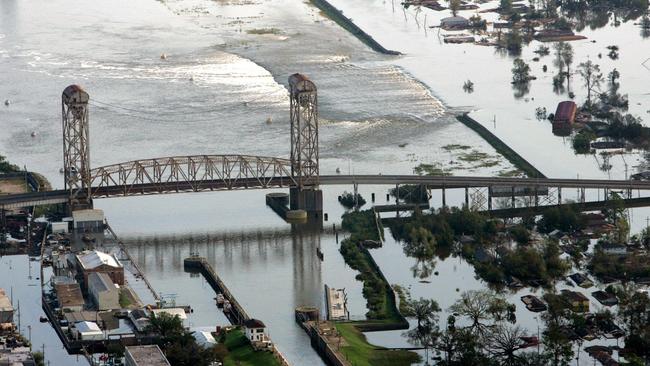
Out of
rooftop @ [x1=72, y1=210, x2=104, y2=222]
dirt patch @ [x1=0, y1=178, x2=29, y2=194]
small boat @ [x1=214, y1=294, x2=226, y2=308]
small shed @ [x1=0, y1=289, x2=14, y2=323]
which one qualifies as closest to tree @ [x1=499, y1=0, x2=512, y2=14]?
dirt patch @ [x1=0, y1=178, x2=29, y2=194]

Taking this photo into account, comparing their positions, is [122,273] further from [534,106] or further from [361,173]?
[534,106]

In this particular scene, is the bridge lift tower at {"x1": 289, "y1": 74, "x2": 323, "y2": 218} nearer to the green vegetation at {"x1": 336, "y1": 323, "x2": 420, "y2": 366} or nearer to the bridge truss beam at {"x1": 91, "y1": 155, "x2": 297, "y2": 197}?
the bridge truss beam at {"x1": 91, "y1": 155, "x2": 297, "y2": 197}

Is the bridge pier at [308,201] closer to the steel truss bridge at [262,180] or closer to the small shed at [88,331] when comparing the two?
the steel truss bridge at [262,180]

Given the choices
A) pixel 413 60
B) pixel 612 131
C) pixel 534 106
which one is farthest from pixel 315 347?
pixel 413 60

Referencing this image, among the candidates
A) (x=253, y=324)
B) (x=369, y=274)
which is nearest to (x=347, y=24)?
(x=369, y=274)

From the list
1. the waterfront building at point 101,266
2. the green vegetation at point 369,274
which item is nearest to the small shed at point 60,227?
the waterfront building at point 101,266

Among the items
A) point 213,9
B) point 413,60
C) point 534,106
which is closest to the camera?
point 534,106
